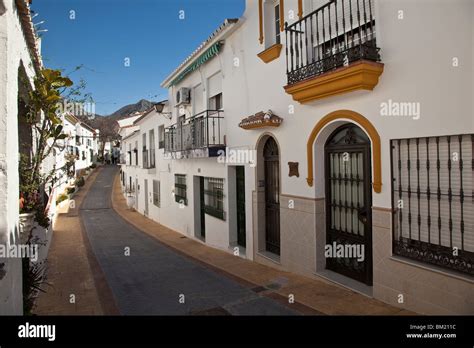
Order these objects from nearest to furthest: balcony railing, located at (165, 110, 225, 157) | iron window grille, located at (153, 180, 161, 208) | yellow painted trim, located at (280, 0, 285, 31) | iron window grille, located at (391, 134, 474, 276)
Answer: iron window grille, located at (391, 134, 474, 276)
yellow painted trim, located at (280, 0, 285, 31)
balcony railing, located at (165, 110, 225, 157)
iron window grille, located at (153, 180, 161, 208)

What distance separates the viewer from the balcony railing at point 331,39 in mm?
5094

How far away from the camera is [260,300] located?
5723 mm

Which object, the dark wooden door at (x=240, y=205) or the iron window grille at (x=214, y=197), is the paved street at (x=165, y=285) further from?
the iron window grille at (x=214, y=197)

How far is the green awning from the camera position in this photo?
9691 mm

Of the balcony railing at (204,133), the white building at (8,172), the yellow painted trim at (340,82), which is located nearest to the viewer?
the white building at (8,172)

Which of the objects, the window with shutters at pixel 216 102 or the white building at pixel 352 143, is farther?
the window with shutters at pixel 216 102

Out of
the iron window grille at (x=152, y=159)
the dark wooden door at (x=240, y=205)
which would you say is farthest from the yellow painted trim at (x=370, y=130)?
the iron window grille at (x=152, y=159)

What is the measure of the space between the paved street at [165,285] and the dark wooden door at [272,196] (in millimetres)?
1580

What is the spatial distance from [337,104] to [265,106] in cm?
239

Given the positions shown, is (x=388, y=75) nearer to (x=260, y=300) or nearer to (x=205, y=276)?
(x=260, y=300)

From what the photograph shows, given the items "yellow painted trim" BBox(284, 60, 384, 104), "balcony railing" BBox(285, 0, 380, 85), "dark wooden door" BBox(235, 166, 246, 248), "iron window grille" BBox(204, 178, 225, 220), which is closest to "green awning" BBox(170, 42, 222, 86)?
"balcony railing" BBox(285, 0, 380, 85)

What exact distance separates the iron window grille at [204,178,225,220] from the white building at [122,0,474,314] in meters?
0.09

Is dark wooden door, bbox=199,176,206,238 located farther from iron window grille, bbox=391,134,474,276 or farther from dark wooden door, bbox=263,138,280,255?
iron window grille, bbox=391,134,474,276
